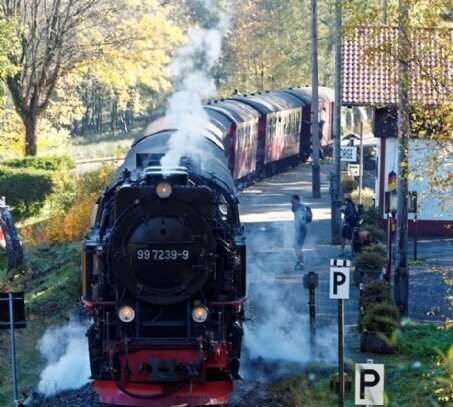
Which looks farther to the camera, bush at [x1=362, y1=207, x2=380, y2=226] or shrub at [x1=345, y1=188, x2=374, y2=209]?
shrub at [x1=345, y1=188, x2=374, y2=209]

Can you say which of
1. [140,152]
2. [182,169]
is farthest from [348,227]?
[182,169]

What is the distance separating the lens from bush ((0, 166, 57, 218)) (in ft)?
115

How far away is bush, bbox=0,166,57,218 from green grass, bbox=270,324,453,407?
2068cm

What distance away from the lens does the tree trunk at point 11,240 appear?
981 inches

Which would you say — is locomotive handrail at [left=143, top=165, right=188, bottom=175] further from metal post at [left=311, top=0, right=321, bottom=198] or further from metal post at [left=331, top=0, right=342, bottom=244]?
metal post at [left=311, top=0, right=321, bottom=198]

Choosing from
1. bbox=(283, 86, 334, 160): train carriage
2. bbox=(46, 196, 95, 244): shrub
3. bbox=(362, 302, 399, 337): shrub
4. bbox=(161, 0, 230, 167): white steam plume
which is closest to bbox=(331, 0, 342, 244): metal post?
bbox=(161, 0, 230, 167): white steam plume

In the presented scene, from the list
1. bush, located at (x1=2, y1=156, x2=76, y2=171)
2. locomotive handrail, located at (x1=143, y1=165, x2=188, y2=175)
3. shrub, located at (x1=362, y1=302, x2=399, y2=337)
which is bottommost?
shrub, located at (x1=362, y1=302, x2=399, y2=337)

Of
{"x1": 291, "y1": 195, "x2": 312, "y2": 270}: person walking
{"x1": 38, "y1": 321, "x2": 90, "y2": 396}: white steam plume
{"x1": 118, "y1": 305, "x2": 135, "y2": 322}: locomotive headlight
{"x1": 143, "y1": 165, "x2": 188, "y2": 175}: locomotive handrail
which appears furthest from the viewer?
{"x1": 291, "y1": 195, "x2": 312, "y2": 270}: person walking

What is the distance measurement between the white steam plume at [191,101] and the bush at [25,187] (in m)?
9.33

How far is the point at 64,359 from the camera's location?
1631 cm

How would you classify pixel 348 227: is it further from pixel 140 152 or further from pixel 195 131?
pixel 140 152

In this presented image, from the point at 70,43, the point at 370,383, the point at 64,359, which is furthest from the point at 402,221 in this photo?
the point at 70,43

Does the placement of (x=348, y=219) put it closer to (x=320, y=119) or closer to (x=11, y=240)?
(x=11, y=240)

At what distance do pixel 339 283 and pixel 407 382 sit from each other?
8.00 ft
